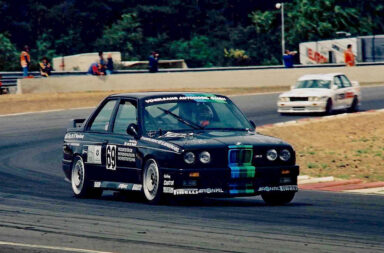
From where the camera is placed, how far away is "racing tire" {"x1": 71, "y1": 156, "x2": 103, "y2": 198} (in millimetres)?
13133

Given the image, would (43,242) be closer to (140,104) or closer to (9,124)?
(140,104)

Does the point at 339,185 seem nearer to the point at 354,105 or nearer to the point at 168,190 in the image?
the point at 168,190

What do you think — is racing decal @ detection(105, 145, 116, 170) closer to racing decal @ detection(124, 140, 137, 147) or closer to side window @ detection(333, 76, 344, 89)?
racing decal @ detection(124, 140, 137, 147)

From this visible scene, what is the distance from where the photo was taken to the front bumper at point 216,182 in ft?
36.9

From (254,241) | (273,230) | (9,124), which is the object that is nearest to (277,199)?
(273,230)

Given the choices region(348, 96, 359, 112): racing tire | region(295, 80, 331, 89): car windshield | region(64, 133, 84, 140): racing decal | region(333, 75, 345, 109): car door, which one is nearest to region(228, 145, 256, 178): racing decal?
region(64, 133, 84, 140): racing decal

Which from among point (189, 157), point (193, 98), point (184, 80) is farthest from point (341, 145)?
point (184, 80)

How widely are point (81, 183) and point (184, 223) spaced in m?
3.77

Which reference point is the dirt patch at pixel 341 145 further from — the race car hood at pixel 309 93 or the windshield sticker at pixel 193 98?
the windshield sticker at pixel 193 98

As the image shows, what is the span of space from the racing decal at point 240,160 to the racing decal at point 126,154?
1.32 m

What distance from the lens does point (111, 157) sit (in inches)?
495

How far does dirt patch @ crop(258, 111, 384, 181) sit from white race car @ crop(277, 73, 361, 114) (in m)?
1.32

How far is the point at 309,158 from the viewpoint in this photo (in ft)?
62.8

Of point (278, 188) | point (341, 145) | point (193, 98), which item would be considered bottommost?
point (341, 145)
